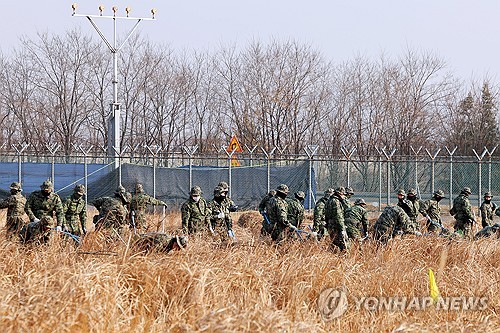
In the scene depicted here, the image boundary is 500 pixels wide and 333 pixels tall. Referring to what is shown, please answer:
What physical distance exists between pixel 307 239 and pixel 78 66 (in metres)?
30.7

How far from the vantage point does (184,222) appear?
46.0ft

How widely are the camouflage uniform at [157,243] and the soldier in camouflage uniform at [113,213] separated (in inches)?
55.6

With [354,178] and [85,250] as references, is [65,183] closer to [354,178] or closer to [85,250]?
[354,178]

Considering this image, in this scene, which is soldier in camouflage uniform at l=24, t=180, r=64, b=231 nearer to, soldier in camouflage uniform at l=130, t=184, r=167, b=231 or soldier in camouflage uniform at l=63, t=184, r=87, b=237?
soldier in camouflage uniform at l=63, t=184, r=87, b=237

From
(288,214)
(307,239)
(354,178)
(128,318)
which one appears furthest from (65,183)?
(128,318)

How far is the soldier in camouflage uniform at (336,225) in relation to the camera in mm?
12304

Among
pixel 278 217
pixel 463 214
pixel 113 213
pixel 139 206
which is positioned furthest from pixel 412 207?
pixel 113 213

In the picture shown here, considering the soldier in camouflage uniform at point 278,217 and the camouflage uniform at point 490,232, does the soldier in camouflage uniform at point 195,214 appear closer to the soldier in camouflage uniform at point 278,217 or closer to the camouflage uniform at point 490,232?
the soldier in camouflage uniform at point 278,217

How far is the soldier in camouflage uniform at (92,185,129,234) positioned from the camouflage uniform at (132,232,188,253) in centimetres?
141

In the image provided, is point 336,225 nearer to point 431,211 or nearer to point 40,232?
point 40,232

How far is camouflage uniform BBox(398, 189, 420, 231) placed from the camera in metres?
14.5

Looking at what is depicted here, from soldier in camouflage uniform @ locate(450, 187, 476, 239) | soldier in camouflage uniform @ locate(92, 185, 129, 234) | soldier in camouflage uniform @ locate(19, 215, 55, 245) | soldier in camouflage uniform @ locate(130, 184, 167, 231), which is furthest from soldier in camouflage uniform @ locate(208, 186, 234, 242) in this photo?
soldier in camouflage uniform @ locate(450, 187, 476, 239)

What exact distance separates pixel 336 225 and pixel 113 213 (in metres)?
3.41

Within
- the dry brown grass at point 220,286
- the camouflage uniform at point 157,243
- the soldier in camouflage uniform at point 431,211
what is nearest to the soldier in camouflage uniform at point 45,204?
the dry brown grass at point 220,286
